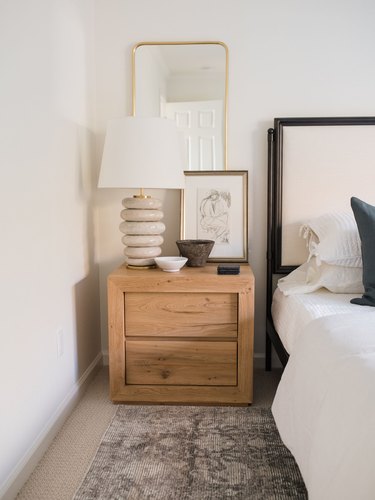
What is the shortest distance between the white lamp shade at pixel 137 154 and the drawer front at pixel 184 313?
547mm

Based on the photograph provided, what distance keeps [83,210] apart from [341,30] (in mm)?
1714

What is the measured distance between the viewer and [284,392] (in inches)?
66.0

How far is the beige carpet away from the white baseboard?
0.08 ft

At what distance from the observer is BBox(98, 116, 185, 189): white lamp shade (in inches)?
84.4

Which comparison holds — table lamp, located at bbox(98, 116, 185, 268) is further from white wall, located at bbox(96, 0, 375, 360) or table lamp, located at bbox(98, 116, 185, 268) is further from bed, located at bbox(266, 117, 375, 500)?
bed, located at bbox(266, 117, 375, 500)

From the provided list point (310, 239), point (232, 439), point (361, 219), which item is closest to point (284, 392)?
point (232, 439)

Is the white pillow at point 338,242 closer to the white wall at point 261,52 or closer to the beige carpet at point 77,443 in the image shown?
the white wall at point 261,52

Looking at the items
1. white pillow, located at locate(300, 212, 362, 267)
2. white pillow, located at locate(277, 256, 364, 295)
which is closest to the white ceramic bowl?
white pillow, located at locate(277, 256, 364, 295)

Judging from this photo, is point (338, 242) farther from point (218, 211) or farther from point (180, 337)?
point (180, 337)

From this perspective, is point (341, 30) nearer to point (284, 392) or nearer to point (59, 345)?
point (284, 392)

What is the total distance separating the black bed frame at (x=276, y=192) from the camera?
8.02 feet

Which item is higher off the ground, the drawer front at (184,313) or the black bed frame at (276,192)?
the black bed frame at (276,192)

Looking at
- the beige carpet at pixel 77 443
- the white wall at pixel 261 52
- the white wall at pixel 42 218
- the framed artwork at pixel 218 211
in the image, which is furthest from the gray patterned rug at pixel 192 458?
the white wall at pixel 261 52

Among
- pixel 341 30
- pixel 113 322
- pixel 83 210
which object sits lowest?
pixel 113 322
